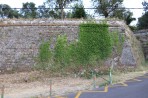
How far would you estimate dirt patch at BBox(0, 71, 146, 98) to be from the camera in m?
12.2

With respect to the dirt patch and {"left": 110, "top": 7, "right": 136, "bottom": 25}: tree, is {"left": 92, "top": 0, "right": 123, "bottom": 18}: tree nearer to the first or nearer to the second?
{"left": 110, "top": 7, "right": 136, "bottom": 25}: tree

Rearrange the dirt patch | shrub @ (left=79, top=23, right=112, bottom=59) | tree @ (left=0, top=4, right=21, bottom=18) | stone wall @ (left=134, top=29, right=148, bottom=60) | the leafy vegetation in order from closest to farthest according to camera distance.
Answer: the dirt patch → the leafy vegetation → shrub @ (left=79, top=23, right=112, bottom=59) → stone wall @ (left=134, top=29, right=148, bottom=60) → tree @ (left=0, top=4, right=21, bottom=18)

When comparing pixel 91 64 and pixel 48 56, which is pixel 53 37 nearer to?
pixel 48 56

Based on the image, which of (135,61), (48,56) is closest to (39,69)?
(48,56)

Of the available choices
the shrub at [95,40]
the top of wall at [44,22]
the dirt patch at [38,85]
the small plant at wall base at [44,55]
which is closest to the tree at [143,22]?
the top of wall at [44,22]

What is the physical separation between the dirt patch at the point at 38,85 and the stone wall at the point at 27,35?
5.52 feet

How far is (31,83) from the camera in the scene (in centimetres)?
1524

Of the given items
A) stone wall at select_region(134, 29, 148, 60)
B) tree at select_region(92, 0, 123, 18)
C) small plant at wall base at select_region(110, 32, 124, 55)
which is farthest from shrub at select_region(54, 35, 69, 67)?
tree at select_region(92, 0, 123, 18)

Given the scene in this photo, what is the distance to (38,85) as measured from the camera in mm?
14617

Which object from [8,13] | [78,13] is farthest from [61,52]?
[8,13]

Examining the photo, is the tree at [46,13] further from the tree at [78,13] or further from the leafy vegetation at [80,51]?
the leafy vegetation at [80,51]

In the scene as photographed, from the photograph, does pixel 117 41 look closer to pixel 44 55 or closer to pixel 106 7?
pixel 44 55

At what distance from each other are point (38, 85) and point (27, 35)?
634 cm

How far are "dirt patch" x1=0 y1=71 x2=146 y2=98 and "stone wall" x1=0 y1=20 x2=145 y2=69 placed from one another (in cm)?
168
